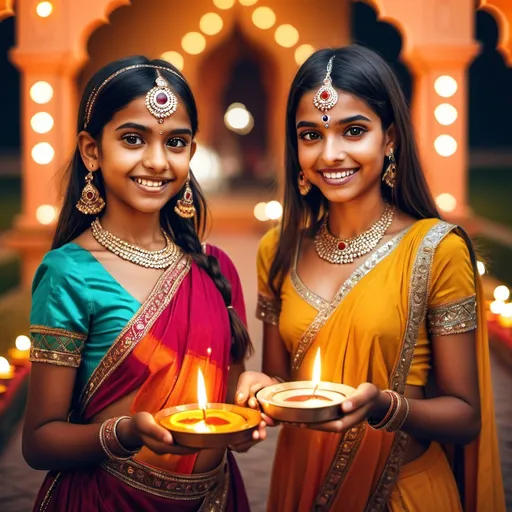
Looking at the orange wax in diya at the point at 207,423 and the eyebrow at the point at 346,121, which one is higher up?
the eyebrow at the point at 346,121

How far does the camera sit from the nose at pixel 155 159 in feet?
6.07

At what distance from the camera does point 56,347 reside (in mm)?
1783

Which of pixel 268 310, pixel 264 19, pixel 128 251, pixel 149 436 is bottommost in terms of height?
pixel 149 436

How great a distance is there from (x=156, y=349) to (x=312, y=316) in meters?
0.42

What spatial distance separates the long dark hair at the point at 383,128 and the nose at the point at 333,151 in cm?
12

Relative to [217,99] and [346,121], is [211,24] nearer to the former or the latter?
[217,99]

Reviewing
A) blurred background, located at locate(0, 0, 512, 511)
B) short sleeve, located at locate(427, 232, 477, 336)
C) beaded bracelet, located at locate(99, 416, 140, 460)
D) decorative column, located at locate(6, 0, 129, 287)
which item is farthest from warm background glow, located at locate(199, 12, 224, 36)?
beaded bracelet, located at locate(99, 416, 140, 460)

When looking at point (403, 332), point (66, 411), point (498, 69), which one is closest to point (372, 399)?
point (403, 332)

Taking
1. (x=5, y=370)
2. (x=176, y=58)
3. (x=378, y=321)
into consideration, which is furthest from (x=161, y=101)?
(x=176, y=58)

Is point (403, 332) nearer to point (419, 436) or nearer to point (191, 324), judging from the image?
point (419, 436)

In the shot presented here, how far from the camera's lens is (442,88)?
6.52 meters

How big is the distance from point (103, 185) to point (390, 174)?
0.73 meters

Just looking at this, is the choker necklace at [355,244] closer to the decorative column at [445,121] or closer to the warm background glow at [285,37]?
the decorative column at [445,121]

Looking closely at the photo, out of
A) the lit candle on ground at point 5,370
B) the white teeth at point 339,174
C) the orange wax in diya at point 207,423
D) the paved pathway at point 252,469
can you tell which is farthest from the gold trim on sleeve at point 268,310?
the lit candle on ground at point 5,370
